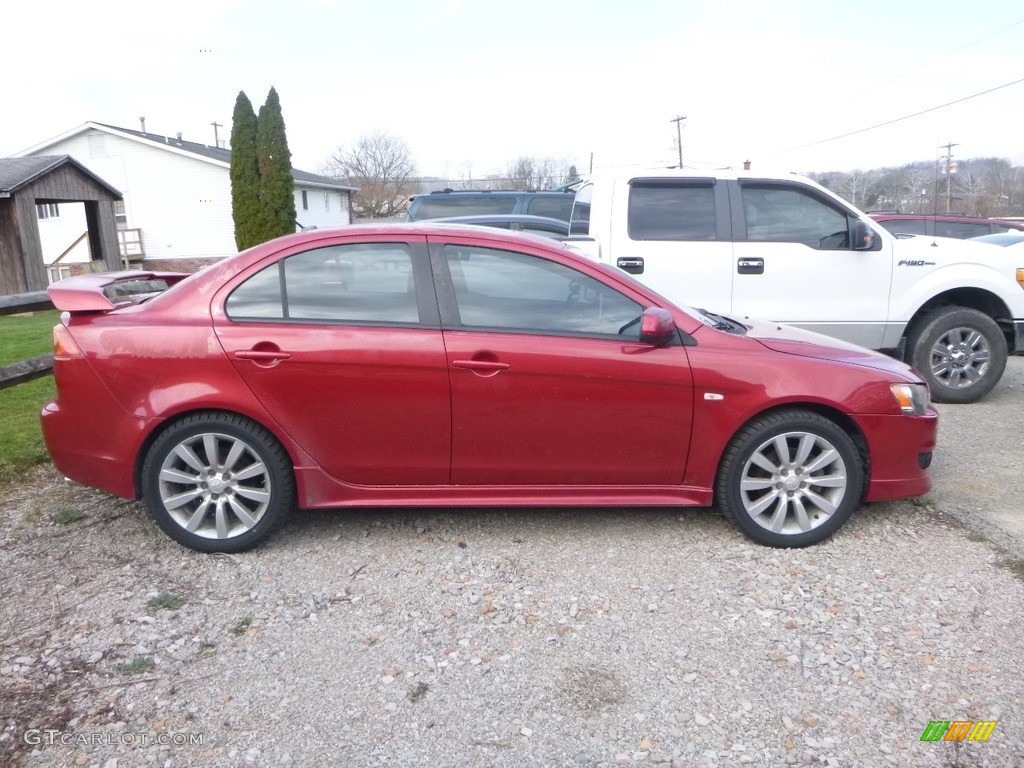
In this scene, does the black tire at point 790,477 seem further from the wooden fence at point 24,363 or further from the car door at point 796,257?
the wooden fence at point 24,363

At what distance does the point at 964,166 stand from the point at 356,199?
117 ft

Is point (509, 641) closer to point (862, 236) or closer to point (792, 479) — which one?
point (792, 479)

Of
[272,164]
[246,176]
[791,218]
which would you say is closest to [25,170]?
[246,176]

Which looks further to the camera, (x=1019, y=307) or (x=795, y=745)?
(x=1019, y=307)

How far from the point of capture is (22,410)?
694 cm

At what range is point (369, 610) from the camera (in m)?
3.58

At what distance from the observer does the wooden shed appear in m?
21.5

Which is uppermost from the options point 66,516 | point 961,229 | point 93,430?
point 961,229

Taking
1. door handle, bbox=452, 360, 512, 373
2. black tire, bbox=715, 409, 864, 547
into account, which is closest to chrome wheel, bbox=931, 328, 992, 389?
black tire, bbox=715, 409, 864, 547

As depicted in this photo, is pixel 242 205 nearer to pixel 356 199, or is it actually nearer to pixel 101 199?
pixel 101 199

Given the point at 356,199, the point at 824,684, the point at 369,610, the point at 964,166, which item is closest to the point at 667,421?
the point at 824,684

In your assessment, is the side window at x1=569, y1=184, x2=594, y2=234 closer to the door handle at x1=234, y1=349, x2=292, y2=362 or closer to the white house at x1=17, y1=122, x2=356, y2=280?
the door handle at x1=234, y1=349, x2=292, y2=362

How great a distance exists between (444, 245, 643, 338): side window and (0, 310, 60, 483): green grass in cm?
335

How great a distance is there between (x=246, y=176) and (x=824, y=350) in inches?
954
